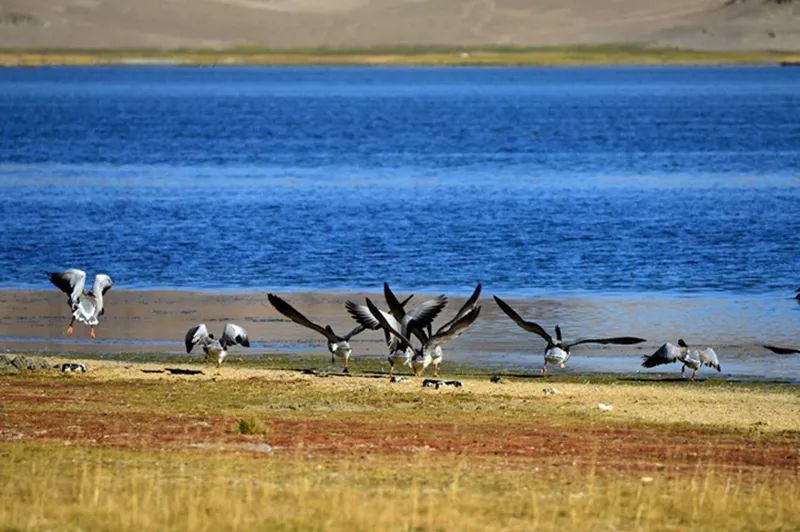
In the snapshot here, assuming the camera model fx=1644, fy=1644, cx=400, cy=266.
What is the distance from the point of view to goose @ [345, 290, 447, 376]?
24328mm

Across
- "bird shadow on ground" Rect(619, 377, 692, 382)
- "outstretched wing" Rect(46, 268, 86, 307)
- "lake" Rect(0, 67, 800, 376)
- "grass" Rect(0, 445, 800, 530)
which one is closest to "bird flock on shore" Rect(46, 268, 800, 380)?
"bird shadow on ground" Rect(619, 377, 692, 382)

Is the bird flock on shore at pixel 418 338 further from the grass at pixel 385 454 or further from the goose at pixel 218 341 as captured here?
the grass at pixel 385 454

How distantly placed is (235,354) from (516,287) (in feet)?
36.5

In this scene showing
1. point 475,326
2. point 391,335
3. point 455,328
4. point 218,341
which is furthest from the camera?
point 475,326

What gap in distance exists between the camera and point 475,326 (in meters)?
31.5

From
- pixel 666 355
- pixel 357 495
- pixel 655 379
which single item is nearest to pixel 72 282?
pixel 655 379

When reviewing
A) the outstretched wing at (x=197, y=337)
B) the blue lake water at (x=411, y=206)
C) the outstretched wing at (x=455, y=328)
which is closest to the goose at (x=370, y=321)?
Answer: the outstretched wing at (x=455, y=328)

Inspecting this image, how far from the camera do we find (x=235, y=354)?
2817 cm

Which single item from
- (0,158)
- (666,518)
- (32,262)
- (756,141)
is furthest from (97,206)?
(756,141)

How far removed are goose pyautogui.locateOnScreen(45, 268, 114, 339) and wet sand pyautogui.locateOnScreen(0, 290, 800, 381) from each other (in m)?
0.60

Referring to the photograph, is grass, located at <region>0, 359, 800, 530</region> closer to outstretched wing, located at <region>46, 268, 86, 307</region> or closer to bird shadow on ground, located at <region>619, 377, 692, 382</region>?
bird shadow on ground, located at <region>619, 377, 692, 382</region>

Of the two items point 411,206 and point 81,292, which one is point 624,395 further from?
point 411,206

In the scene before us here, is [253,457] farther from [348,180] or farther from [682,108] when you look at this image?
[682,108]

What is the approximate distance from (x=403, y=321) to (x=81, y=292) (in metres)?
6.51
